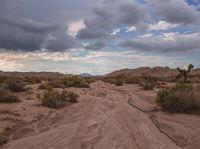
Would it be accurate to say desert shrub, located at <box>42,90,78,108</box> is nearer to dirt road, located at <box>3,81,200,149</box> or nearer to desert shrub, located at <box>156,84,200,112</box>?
dirt road, located at <box>3,81,200,149</box>

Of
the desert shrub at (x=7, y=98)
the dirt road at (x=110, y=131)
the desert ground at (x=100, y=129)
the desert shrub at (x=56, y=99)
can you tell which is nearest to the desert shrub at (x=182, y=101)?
the desert ground at (x=100, y=129)

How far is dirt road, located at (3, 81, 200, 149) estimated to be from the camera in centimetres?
1091

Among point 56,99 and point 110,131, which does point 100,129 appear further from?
point 56,99

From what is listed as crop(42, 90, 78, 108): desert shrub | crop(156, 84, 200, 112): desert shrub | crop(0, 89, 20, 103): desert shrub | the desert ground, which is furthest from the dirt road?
crop(0, 89, 20, 103): desert shrub

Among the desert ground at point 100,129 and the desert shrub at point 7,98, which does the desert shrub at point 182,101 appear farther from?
the desert shrub at point 7,98

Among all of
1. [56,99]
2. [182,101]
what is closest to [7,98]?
[56,99]

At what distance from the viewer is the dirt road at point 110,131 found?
1091 centimetres

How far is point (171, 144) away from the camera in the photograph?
36.3ft

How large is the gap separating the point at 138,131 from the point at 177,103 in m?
5.55

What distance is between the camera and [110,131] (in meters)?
12.6

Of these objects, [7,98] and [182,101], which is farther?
[7,98]

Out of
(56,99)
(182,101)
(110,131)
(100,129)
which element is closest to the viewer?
(110,131)

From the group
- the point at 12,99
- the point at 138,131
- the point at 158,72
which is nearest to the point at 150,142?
the point at 138,131

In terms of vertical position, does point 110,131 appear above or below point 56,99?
below
